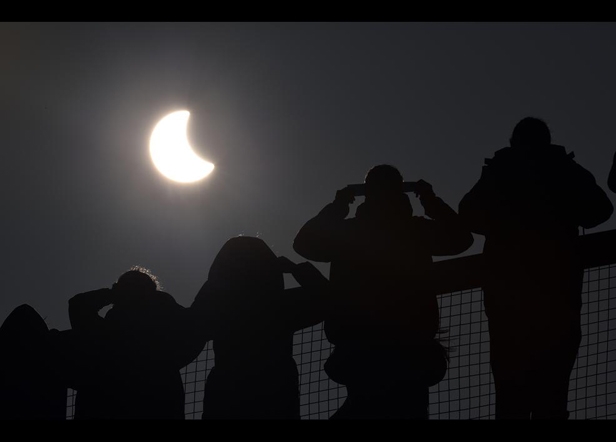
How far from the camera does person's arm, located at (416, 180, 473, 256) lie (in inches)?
345

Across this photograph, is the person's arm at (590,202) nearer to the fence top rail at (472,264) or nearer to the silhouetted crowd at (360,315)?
the silhouetted crowd at (360,315)

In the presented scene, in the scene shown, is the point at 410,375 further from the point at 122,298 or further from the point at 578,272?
the point at 122,298

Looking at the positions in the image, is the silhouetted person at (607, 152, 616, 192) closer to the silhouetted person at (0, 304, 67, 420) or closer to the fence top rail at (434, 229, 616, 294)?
the fence top rail at (434, 229, 616, 294)

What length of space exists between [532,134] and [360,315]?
180 centimetres

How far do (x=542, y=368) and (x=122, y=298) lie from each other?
3.01 m

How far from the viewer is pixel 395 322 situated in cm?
854

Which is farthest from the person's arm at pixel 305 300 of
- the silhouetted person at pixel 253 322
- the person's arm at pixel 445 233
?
the person's arm at pixel 445 233

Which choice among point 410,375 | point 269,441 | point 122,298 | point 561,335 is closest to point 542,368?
point 561,335

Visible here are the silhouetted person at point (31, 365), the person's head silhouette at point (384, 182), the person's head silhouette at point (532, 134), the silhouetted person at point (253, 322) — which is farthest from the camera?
the silhouetted person at point (31, 365)

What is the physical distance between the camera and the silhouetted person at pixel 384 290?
8.43 m

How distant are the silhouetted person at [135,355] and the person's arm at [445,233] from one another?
1805 mm

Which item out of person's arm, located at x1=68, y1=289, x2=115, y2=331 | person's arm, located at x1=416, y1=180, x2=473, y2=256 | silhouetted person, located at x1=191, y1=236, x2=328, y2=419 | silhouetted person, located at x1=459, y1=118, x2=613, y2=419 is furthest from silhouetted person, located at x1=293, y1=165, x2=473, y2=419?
person's arm, located at x1=68, y1=289, x2=115, y2=331
